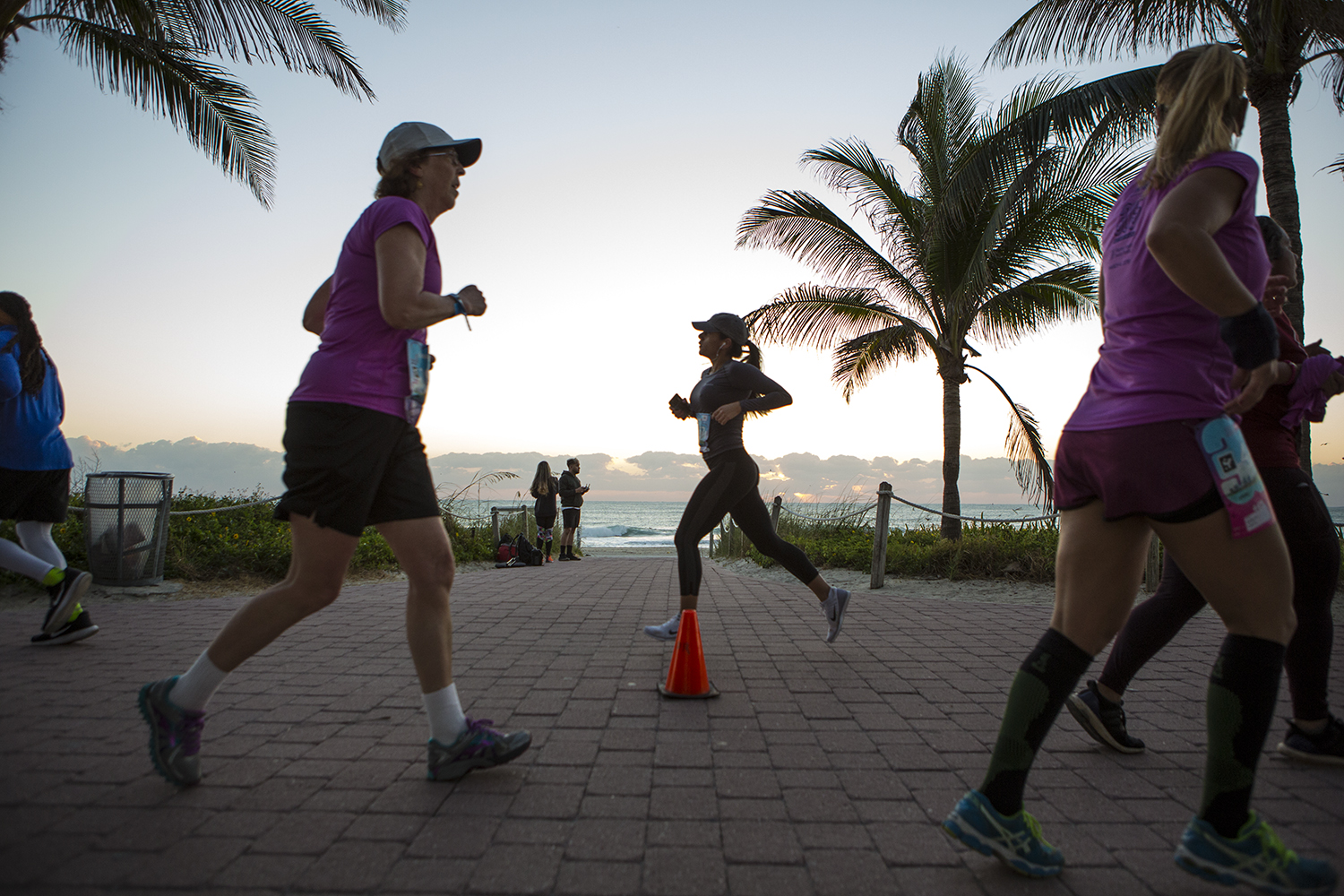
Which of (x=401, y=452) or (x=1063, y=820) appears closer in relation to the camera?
(x=1063, y=820)

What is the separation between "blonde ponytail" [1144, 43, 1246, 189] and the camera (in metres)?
1.92

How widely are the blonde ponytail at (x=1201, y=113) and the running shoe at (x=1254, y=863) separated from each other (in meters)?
1.58

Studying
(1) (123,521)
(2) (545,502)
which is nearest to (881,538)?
(1) (123,521)

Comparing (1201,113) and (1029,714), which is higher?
(1201,113)

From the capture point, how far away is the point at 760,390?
514 centimetres

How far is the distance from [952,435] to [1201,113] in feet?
38.9

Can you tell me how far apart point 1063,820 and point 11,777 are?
3.22 meters

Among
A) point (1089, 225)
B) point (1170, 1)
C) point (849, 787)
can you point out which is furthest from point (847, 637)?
point (1089, 225)

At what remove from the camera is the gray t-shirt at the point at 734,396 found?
16.4ft

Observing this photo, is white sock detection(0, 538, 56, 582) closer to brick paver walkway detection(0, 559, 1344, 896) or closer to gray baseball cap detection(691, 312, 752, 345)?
brick paver walkway detection(0, 559, 1344, 896)

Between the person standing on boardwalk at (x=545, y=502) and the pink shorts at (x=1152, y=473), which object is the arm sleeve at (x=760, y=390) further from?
the person standing on boardwalk at (x=545, y=502)

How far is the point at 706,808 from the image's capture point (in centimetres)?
233

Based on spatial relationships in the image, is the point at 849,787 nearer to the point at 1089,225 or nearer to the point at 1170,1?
the point at 1170,1

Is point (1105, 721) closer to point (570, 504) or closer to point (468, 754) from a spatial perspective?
point (468, 754)
